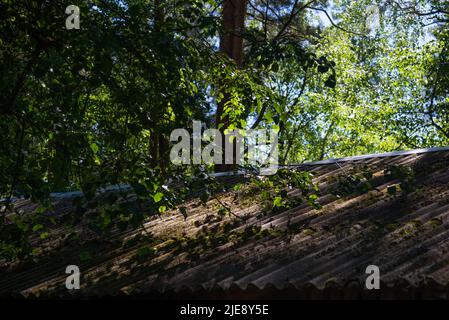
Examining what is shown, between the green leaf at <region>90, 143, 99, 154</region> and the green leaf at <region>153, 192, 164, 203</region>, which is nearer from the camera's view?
the green leaf at <region>153, 192, 164, 203</region>

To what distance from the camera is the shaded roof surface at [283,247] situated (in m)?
4.46

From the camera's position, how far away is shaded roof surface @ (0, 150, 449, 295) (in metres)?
4.46

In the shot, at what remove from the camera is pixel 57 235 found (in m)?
8.42

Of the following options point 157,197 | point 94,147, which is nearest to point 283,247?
point 157,197

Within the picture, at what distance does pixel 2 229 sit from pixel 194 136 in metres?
1.81

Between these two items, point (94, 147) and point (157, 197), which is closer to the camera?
point (157, 197)

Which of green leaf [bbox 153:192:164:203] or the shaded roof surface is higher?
green leaf [bbox 153:192:164:203]

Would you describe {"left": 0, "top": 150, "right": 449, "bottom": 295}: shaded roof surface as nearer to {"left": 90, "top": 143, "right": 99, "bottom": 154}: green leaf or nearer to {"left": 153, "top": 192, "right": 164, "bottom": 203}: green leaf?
{"left": 153, "top": 192, "right": 164, "bottom": 203}: green leaf

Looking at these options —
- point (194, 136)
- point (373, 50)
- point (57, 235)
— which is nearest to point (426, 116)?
point (373, 50)

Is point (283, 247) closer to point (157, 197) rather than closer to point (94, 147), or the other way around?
point (157, 197)

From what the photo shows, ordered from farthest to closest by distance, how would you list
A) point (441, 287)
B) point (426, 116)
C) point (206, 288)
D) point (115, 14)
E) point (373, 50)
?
point (373, 50) < point (426, 116) < point (115, 14) < point (206, 288) < point (441, 287)

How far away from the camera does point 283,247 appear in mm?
5391

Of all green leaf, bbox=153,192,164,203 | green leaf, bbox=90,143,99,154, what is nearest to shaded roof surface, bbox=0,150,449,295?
green leaf, bbox=153,192,164,203
